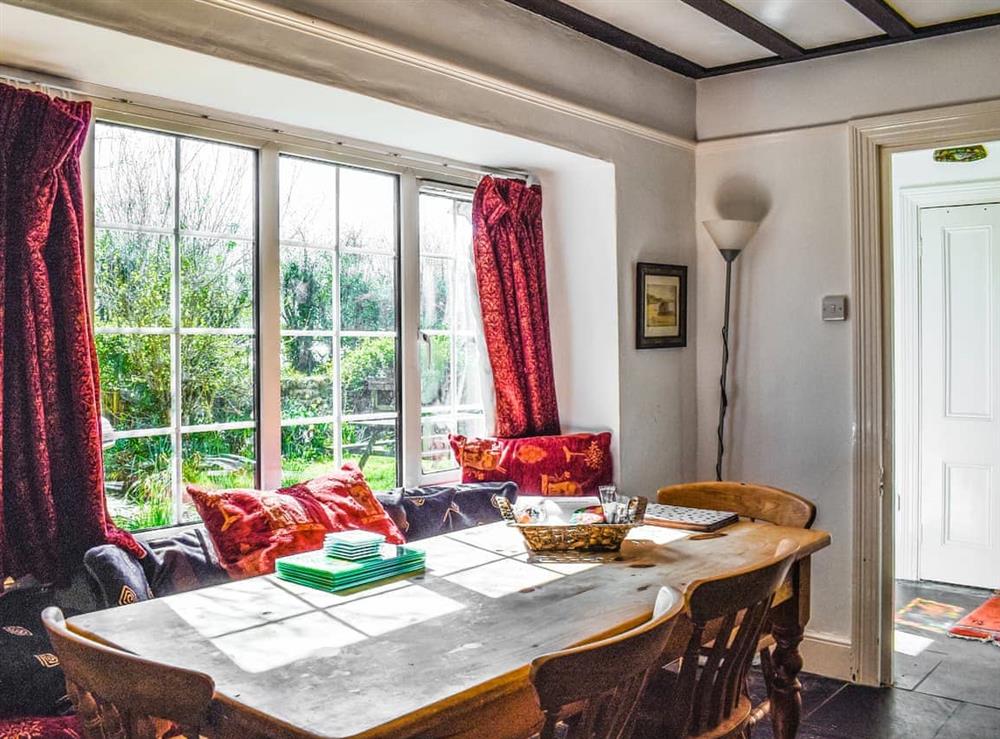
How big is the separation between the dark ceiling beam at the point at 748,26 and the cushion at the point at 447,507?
6.17 ft

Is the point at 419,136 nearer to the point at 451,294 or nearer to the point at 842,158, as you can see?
the point at 451,294

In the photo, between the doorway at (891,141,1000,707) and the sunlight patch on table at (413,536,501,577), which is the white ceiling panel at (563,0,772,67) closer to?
the doorway at (891,141,1000,707)

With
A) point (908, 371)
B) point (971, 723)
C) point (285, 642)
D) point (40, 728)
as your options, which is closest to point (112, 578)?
point (40, 728)

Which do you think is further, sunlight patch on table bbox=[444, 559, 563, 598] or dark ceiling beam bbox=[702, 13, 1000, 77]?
dark ceiling beam bbox=[702, 13, 1000, 77]

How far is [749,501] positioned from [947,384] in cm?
267

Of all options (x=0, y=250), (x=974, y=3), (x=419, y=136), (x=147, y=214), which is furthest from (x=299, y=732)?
(x=974, y=3)

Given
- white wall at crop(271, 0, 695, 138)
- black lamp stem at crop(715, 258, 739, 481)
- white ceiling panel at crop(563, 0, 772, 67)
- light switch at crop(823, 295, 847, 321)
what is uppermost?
white ceiling panel at crop(563, 0, 772, 67)

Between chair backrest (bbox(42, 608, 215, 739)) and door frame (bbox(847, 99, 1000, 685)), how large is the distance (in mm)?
3057

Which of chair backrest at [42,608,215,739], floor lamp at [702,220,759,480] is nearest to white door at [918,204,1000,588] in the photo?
floor lamp at [702,220,759,480]

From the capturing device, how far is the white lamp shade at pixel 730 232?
4.05 m

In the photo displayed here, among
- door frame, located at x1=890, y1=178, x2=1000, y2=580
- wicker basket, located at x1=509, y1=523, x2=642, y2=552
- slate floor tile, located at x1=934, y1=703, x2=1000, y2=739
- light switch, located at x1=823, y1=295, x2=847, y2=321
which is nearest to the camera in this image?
wicker basket, located at x1=509, y1=523, x2=642, y2=552

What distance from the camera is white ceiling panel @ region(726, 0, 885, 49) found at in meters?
3.36

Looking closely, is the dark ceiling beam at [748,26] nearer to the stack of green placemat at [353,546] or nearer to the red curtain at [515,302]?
the red curtain at [515,302]

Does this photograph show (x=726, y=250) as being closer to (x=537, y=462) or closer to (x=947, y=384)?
(x=537, y=462)
